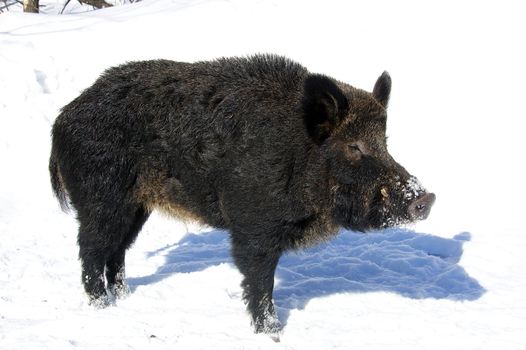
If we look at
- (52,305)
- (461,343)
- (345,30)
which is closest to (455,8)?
(345,30)

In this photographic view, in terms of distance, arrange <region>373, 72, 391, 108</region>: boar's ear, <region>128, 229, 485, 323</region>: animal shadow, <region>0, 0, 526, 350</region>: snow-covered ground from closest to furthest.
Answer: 1. <region>0, 0, 526, 350</region>: snow-covered ground
2. <region>373, 72, 391, 108</region>: boar's ear
3. <region>128, 229, 485, 323</region>: animal shadow

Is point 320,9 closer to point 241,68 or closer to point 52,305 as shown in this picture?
point 241,68

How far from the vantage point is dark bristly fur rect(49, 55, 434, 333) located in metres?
4.68

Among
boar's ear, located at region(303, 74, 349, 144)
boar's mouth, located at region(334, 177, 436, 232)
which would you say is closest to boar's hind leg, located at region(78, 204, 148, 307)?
boar's ear, located at region(303, 74, 349, 144)

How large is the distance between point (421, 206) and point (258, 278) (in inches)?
56.0

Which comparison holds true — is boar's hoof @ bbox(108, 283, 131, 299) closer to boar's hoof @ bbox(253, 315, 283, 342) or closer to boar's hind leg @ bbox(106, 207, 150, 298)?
boar's hind leg @ bbox(106, 207, 150, 298)

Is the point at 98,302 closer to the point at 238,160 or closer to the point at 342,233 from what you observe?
the point at 238,160

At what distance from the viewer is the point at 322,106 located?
185 inches

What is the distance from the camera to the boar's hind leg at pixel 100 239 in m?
5.32

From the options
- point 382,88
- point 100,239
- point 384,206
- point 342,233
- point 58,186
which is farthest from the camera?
point 342,233

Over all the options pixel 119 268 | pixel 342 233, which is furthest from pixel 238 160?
pixel 342 233

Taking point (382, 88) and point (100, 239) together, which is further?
point (100, 239)

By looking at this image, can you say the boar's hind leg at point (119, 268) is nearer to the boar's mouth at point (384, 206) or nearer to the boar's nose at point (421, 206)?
the boar's mouth at point (384, 206)

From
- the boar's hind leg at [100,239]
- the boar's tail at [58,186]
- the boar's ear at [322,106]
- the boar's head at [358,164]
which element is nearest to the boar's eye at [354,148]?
the boar's head at [358,164]
